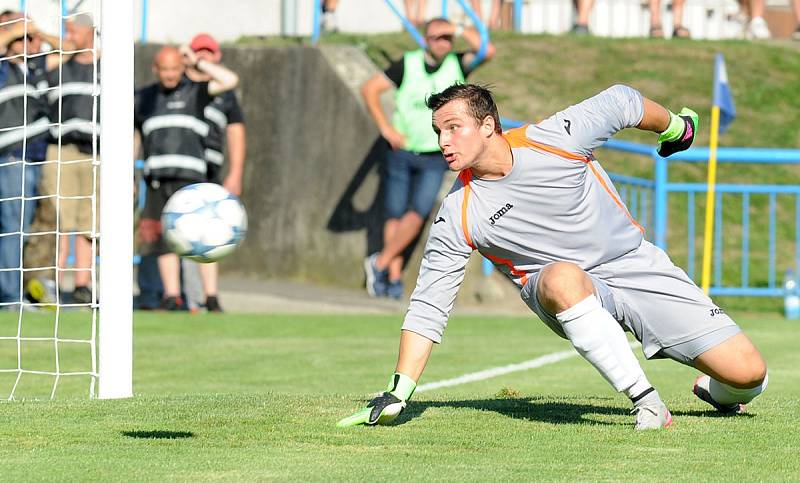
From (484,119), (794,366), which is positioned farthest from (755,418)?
(794,366)

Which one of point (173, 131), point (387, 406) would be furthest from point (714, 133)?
point (387, 406)

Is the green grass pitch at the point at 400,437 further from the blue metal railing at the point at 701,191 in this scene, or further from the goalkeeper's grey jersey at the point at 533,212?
the blue metal railing at the point at 701,191

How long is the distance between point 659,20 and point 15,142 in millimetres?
10828

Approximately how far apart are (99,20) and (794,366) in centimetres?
525

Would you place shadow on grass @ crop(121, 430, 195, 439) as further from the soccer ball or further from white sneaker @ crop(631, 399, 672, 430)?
white sneaker @ crop(631, 399, 672, 430)

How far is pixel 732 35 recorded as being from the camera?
79.9 ft

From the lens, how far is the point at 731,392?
698 centimetres

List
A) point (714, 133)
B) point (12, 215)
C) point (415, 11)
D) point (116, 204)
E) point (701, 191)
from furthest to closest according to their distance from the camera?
point (415, 11) < point (714, 133) < point (701, 191) < point (12, 215) < point (116, 204)

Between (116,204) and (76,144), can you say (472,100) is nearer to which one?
(116,204)

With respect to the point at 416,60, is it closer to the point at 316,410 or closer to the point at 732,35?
the point at 316,410

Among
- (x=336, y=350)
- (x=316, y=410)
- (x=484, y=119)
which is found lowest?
(x=336, y=350)

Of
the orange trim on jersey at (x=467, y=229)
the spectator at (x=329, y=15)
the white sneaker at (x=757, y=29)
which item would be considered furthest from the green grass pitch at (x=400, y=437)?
the white sneaker at (x=757, y=29)

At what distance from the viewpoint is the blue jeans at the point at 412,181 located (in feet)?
49.2

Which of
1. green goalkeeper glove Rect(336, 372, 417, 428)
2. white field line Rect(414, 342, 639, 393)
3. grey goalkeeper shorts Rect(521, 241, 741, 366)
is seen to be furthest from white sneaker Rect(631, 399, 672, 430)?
white field line Rect(414, 342, 639, 393)
